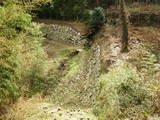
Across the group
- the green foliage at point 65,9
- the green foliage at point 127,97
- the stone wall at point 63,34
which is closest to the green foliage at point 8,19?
the green foliage at point 127,97

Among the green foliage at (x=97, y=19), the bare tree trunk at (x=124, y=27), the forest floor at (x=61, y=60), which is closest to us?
the forest floor at (x=61, y=60)

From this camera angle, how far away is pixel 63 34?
2508 cm

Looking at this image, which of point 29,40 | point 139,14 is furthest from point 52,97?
point 139,14

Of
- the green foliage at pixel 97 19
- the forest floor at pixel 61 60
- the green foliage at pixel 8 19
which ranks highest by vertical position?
the green foliage at pixel 8 19

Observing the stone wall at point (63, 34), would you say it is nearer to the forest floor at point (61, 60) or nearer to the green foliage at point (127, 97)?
the forest floor at point (61, 60)

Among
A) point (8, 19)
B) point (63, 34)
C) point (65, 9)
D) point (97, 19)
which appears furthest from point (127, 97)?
point (65, 9)

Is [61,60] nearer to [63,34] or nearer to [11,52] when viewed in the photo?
[63,34]

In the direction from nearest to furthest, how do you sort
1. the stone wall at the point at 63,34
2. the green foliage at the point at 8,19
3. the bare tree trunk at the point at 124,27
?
the green foliage at the point at 8,19
the bare tree trunk at the point at 124,27
the stone wall at the point at 63,34

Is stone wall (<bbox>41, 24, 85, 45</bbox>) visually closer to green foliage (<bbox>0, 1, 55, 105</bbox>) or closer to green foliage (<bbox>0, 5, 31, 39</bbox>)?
green foliage (<bbox>0, 1, 55, 105</bbox>)

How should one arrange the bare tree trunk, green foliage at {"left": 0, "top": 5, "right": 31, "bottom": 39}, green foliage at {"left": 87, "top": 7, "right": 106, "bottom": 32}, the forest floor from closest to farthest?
the forest floor → green foliage at {"left": 0, "top": 5, "right": 31, "bottom": 39} → the bare tree trunk → green foliage at {"left": 87, "top": 7, "right": 106, "bottom": 32}

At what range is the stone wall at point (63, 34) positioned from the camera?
77.9ft

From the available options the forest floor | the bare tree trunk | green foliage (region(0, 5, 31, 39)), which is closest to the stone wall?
the forest floor

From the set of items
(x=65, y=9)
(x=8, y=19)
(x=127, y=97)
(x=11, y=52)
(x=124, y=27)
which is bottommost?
(x=127, y=97)

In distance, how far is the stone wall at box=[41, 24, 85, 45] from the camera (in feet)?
77.9
